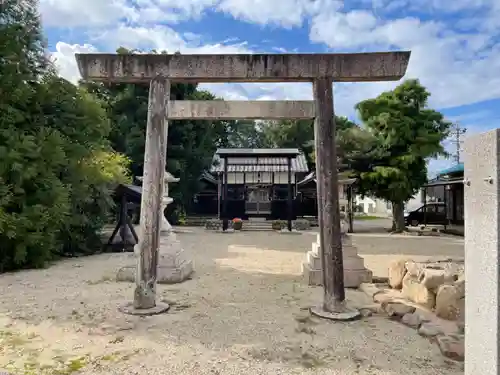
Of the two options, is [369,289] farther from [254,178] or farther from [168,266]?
[254,178]

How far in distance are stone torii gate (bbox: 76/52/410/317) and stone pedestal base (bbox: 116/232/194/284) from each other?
1.87 m

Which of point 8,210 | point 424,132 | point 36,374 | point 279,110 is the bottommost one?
point 36,374

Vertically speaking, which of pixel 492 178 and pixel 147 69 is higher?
pixel 147 69

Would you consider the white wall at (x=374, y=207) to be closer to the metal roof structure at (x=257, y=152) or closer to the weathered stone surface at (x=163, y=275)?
the metal roof structure at (x=257, y=152)

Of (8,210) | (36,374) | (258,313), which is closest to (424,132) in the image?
(258,313)

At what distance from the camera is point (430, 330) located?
4.22 m

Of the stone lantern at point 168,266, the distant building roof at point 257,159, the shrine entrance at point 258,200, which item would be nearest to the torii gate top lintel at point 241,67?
the stone lantern at point 168,266

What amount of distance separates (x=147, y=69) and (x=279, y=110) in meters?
1.87

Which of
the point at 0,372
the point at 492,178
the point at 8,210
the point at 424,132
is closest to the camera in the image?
the point at 492,178

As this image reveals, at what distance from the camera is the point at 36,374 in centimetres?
321

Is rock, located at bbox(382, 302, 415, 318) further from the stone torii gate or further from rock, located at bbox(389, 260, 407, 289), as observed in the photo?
rock, located at bbox(389, 260, 407, 289)

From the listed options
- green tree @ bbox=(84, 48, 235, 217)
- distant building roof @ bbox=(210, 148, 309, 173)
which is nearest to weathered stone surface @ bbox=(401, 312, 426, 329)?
distant building roof @ bbox=(210, 148, 309, 173)

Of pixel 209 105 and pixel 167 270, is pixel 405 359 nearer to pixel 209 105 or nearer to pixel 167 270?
pixel 209 105

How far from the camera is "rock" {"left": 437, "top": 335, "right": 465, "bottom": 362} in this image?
3.54m
